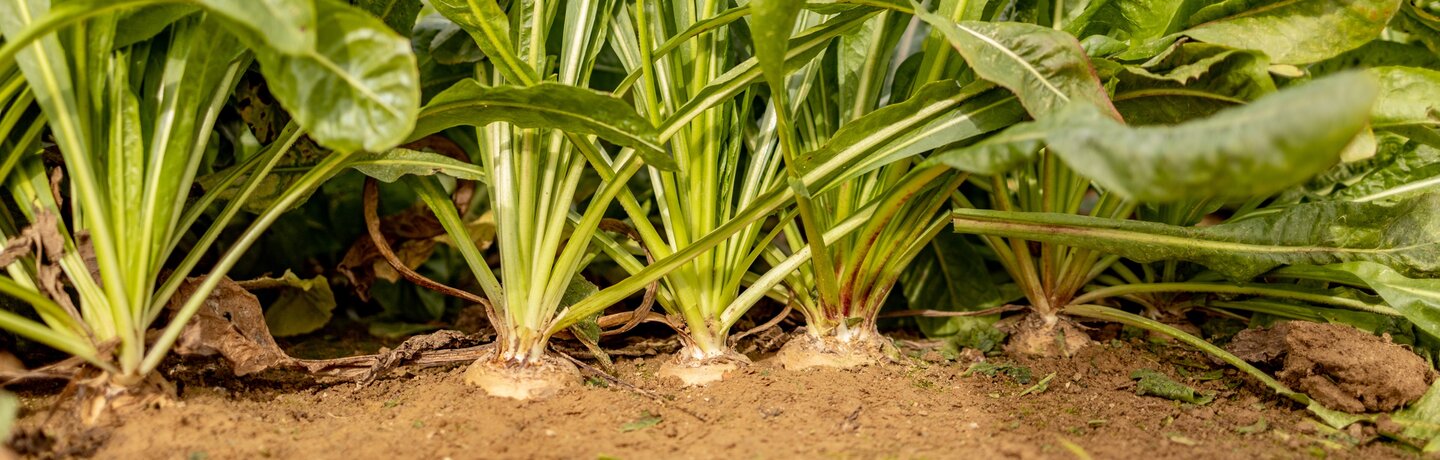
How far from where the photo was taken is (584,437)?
2.86 ft

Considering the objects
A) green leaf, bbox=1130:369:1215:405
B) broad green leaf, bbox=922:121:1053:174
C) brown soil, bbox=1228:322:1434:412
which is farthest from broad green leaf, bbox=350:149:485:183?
brown soil, bbox=1228:322:1434:412

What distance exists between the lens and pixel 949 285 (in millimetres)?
1450

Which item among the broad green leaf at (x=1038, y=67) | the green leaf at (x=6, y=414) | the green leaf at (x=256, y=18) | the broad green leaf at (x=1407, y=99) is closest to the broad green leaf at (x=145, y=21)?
the green leaf at (x=256, y=18)

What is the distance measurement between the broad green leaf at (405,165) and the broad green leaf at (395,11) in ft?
0.57

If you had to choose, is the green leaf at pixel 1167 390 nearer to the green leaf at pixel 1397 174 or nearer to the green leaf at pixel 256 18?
the green leaf at pixel 1397 174

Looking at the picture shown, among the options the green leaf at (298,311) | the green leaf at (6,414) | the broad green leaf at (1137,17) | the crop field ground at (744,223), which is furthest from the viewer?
the green leaf at (298,311)

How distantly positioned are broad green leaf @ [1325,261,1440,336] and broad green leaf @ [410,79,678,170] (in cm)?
88

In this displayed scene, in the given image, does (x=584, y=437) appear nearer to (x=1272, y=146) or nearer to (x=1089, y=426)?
(x=1089, y=426)

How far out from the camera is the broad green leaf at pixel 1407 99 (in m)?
0.96

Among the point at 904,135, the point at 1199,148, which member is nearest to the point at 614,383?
the point at 904,135

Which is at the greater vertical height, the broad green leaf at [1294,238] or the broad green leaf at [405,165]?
the broad green leaf at [405,165]

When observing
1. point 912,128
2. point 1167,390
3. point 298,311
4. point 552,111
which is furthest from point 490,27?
point 1167,390

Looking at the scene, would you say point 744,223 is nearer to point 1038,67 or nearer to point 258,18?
point 1038,67

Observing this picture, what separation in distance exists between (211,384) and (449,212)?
13.9 inches
